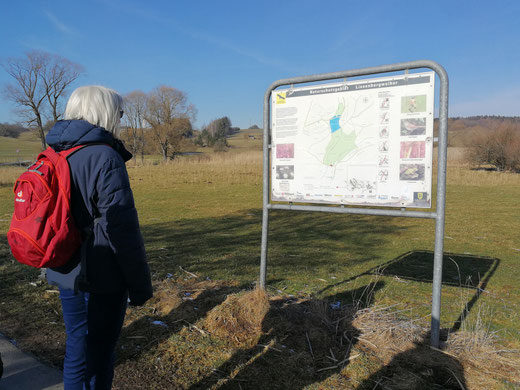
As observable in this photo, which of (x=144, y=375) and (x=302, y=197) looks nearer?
(x=144, y=375)

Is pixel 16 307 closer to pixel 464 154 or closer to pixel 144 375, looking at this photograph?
pixel 144 375

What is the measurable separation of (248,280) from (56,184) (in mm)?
3641

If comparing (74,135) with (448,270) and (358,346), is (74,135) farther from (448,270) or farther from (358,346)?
(448,270)

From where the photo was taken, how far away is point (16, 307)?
3.87 m

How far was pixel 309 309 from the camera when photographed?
359cm

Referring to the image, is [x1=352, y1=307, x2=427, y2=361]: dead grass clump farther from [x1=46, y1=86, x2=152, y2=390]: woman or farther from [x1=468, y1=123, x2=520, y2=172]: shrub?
[x1=468, y1=123, x2=520, y2=172]: shrub

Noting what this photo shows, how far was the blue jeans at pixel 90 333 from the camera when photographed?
6.46 ft

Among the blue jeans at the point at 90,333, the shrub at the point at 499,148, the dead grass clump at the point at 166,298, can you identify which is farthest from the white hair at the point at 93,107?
the shrub at the point at 499,148

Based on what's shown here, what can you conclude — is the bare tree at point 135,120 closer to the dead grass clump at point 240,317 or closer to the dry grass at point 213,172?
the dry grass at point 213,172

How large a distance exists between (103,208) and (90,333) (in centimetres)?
69

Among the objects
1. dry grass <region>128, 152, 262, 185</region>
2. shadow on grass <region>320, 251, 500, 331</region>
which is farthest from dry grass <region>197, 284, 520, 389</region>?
dry grass <region>128, 152, 262, 185</region>

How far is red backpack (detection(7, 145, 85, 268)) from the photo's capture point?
179cm

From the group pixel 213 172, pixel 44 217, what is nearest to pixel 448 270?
pixel 44 217

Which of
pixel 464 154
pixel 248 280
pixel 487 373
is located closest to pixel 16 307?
pixel 248 280
